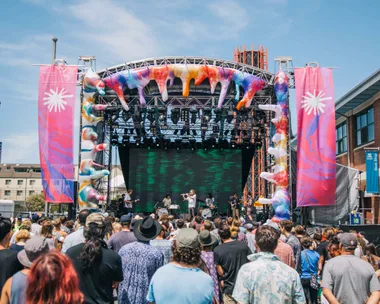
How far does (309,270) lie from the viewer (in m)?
6.48

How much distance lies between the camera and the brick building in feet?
58.4

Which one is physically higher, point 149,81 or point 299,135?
point 149,81

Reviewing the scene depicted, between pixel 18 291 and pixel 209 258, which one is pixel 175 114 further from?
pixel 18 291

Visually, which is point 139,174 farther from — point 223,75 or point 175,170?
point 223,75

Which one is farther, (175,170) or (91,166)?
(175,170)

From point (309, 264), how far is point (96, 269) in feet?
12.3

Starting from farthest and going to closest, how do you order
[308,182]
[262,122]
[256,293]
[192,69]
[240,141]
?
[240,141] → [262,122] → [192,69] → [308,182] → [256,293]

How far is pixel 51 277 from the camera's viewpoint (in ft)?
7.29

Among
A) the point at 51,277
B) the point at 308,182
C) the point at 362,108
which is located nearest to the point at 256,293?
the point at 51,277

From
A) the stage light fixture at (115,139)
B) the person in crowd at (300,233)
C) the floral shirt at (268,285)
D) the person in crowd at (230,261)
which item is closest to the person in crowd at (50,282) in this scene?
the floral shirt at (268,285)

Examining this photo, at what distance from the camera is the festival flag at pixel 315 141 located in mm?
15680

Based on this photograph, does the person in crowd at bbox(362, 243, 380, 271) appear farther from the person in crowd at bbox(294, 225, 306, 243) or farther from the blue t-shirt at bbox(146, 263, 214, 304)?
the blue t-shirt at bbox(146, 263, 214, 304)

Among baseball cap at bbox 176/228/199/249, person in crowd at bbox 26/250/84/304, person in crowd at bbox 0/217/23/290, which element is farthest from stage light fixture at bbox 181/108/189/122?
person in crowd at bbox 26/250/84/304

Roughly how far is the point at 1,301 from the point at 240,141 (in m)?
20.4
